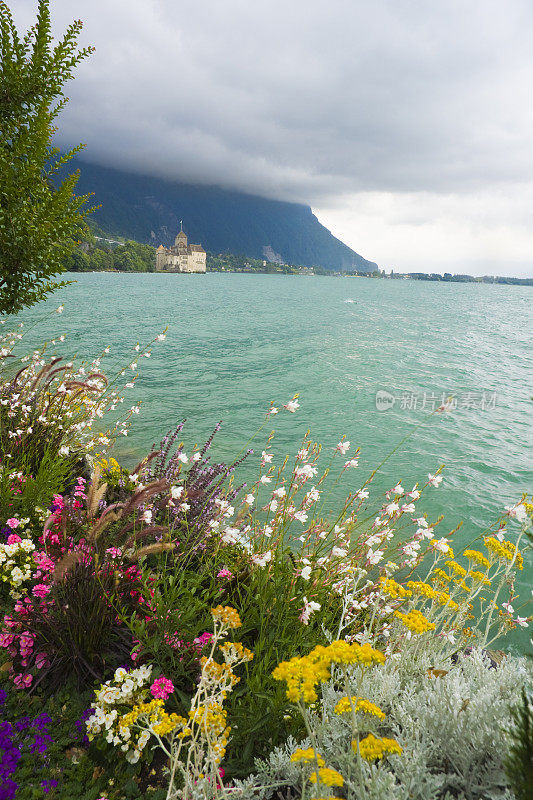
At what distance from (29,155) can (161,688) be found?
16.1 ft

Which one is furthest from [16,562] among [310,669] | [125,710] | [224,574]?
[310,669]

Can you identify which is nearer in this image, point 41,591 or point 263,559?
point 41,591

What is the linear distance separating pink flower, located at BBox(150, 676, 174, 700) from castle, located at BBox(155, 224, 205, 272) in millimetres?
181450

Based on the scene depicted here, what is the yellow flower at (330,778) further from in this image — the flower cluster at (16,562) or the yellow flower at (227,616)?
the flower cluster at (16,562)

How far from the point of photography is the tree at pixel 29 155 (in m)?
4.11

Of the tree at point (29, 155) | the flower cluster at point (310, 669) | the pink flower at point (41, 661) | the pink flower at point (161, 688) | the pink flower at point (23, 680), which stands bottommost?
the pink flower at point (23, 680)

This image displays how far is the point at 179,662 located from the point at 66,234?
4.56 meters

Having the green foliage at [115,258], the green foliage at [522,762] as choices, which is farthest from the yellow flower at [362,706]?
the green foliage at [115,258]

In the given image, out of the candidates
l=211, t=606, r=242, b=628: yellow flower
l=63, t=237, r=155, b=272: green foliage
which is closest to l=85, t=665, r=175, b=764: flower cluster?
l=211, t=606, r=242, b=628: yellow flower

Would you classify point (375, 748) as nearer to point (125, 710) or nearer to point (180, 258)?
point (125, 710)

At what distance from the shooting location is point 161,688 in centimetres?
259

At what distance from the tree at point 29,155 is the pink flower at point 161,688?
14.0 feet

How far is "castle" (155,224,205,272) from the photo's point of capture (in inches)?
6773

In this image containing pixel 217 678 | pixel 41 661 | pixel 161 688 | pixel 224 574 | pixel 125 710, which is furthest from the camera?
pixel 224 574
